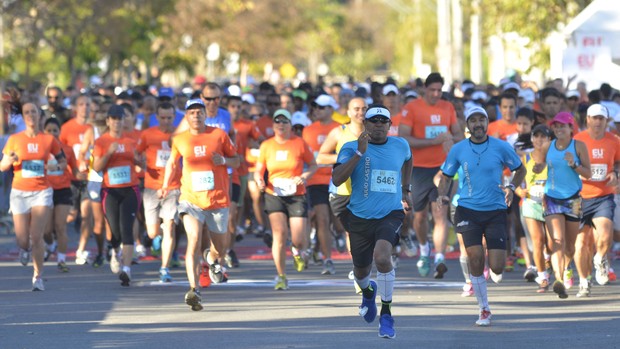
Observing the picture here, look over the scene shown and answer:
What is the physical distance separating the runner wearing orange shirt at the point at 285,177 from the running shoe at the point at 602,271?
302 centimetres

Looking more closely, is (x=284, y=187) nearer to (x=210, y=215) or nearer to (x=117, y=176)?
(x=210, y=215)

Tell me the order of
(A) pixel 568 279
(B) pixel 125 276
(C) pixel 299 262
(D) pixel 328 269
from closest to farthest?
(A) pixel 568 279, (B) pixel 125 276, (C) pixel 299 262, (D) pixel 328 269

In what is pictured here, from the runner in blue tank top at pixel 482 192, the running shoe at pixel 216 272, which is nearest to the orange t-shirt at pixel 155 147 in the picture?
the running shoe at pixel 216 272

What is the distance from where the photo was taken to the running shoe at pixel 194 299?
13.5 meters

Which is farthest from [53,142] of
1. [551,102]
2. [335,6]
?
[335,6]

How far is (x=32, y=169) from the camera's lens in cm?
1568

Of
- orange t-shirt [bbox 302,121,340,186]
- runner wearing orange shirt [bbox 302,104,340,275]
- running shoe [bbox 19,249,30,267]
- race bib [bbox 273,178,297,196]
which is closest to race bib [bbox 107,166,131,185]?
running shoe [bbox 19,249,30,267]

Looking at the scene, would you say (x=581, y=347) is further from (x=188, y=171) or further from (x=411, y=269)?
(x=411, y=269)

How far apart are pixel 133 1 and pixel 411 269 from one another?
26242 millimetres

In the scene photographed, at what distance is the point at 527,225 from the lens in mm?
15086

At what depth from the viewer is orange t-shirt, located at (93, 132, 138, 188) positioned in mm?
16312

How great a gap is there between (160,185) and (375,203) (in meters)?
4.99

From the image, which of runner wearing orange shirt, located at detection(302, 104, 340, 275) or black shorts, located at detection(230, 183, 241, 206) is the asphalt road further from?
black shorts, located at detection(230, 183, 241, 206)

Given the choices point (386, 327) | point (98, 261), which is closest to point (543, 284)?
point (386, 327)
